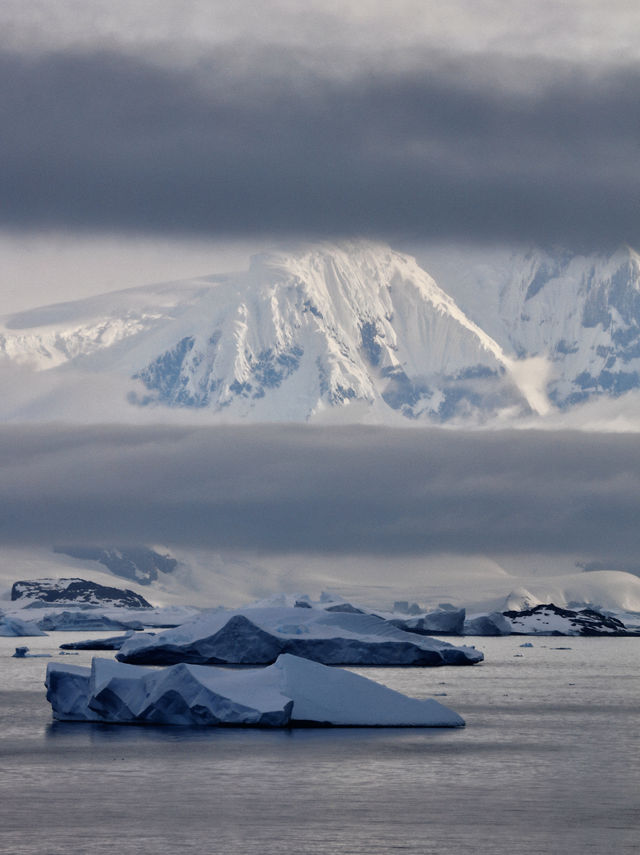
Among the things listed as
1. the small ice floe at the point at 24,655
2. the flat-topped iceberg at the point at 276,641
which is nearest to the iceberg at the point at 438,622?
the small ice floe at the point at 24,655

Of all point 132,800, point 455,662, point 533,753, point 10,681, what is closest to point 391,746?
point 533,753

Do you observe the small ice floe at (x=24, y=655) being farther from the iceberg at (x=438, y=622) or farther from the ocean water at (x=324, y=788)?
the ocean water at (x=324, y=788)

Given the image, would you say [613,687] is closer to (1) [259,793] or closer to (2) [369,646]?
(2) [369,646]

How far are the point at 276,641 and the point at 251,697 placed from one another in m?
41.7

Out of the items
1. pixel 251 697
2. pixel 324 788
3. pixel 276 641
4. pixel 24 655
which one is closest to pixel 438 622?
pixel 24 655

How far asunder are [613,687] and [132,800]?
213ft

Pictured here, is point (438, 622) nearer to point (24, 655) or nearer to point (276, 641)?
point (24, 655)

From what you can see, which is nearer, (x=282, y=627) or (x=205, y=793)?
(x=205, y=793)

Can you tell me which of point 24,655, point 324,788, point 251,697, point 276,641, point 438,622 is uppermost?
point 438,622

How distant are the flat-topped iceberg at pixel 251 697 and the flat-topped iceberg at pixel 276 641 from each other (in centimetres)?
3739

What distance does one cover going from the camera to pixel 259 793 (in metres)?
49.5

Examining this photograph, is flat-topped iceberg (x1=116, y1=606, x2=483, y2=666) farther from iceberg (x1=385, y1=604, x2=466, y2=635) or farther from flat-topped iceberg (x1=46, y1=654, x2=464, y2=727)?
iceberg (x1=385, y1=604, x2=466, y2=635)

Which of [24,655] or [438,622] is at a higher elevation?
[438,622]

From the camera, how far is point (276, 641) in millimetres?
107062
